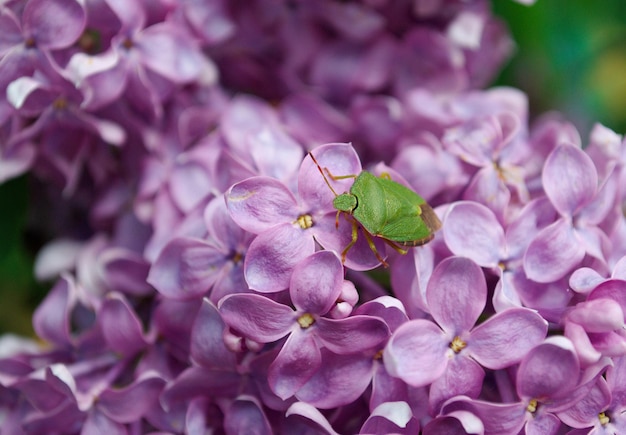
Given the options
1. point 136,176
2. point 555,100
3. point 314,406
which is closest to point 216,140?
point 136,176

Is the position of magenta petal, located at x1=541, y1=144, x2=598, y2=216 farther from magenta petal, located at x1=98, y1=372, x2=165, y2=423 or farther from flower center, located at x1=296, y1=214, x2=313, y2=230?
magenta petal, located at x1=98, y1=372, x2=165, y2=423

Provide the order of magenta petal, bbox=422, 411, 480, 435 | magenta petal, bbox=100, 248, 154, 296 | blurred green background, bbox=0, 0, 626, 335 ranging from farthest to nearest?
blurred green background, bbox=0, 0, 626, 335, magenta petal, bbox=100, 248, 154, 296, magenta petal, bbox=422, 411, 480, 435

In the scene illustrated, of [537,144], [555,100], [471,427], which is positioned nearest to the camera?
[471,427]

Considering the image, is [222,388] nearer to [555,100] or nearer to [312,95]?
[312,95]

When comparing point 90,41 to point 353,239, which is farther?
point 90,41

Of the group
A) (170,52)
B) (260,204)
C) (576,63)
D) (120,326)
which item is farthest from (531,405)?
(576,63)

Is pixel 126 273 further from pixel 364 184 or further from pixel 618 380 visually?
pixel 618 380

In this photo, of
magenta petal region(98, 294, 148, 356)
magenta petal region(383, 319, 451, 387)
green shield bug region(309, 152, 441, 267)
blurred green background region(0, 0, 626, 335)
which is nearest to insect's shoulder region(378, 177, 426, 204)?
green shield bug region(309, 152, 441, 267)
